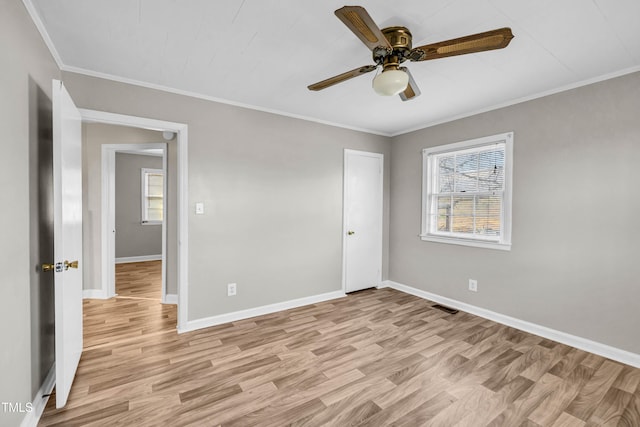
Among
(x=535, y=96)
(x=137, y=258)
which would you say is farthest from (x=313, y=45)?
(x=137, y=258)

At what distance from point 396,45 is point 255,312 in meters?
2.99

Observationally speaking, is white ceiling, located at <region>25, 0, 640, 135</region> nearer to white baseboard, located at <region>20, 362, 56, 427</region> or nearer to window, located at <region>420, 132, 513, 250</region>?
window, located at <region>420, 132, 513, 250</region>

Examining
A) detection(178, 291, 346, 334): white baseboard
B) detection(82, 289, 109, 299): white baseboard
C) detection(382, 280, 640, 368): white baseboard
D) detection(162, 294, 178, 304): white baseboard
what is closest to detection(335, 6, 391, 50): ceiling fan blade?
detection(178, 291, 346, 334): white baseboard

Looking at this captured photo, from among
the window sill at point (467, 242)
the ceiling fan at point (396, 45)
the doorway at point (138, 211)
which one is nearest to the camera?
the ceiling fan at point (396, 45)

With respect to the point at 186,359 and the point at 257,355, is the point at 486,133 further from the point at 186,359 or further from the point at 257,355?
the point at 186,359

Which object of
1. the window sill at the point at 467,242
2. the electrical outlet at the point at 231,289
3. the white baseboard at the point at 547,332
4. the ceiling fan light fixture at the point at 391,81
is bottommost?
the white baseboard at the point at 547,332

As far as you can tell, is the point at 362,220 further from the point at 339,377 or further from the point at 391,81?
the point at 391,81

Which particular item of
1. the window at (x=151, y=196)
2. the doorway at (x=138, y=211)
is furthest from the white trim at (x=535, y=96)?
the window at (x=151, y=196)

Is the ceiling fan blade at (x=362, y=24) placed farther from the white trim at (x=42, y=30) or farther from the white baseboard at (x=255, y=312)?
the white baseboard at (x=255, y=312)

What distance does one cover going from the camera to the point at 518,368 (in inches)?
92.8

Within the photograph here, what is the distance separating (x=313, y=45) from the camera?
206 cm

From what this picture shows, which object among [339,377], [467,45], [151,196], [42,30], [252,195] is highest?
[42,30]

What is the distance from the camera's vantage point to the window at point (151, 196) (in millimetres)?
6789

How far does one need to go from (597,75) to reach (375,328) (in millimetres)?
3061
